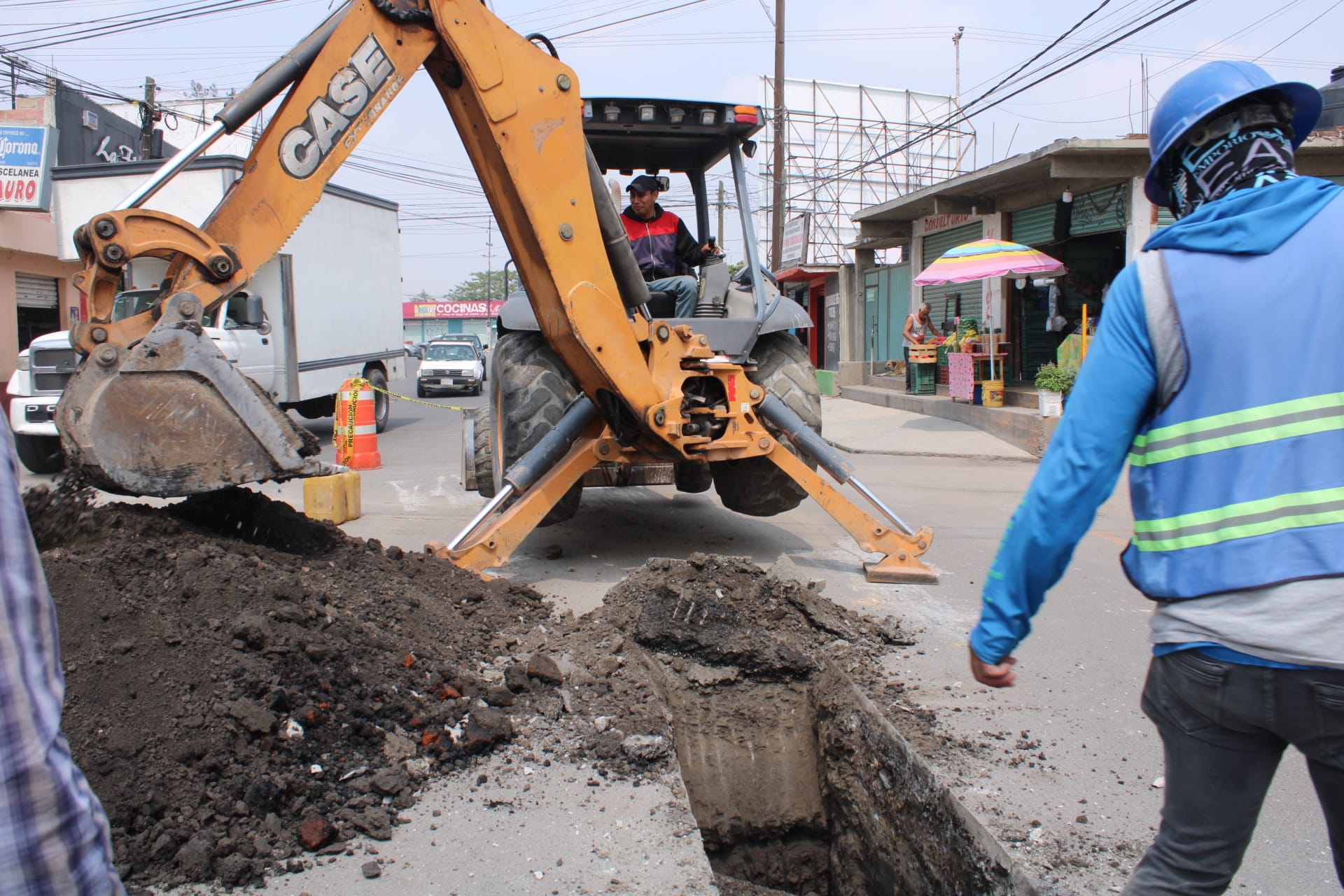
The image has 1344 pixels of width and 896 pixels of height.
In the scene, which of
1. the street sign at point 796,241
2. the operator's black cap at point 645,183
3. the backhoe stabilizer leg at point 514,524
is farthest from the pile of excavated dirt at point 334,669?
the street sign at point 796,241

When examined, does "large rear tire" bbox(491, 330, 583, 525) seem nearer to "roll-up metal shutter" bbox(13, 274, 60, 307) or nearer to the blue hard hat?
the blue hard hat

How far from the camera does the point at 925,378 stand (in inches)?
685

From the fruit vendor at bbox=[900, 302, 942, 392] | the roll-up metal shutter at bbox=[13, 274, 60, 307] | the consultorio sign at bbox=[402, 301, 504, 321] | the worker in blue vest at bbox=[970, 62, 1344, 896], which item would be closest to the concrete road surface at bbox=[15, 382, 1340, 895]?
the worker in blue vest at bbox=[970, 62, 1344, 896]

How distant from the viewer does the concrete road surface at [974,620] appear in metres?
3.03

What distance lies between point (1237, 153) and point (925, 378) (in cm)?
1592

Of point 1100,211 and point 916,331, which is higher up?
point 1100,211

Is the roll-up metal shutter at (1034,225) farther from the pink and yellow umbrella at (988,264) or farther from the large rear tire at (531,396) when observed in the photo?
the large rear tire at (531,396)

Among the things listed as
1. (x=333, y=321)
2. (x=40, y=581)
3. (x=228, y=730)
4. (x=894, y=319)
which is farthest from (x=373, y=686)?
(x=894, y=319)

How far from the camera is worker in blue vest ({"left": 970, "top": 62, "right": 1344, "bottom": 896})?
1.70m

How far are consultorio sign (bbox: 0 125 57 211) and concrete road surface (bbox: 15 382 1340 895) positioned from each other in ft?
42.0

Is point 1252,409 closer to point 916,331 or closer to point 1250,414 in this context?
point 1250,414

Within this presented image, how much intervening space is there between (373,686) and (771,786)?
1.68 m

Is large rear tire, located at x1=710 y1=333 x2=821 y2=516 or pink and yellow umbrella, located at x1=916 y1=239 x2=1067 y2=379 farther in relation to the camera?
pink and yellow umbrella, located at x1=916 y1=239 x2=1067 y2=379

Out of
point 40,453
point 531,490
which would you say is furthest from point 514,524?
point 40,453
